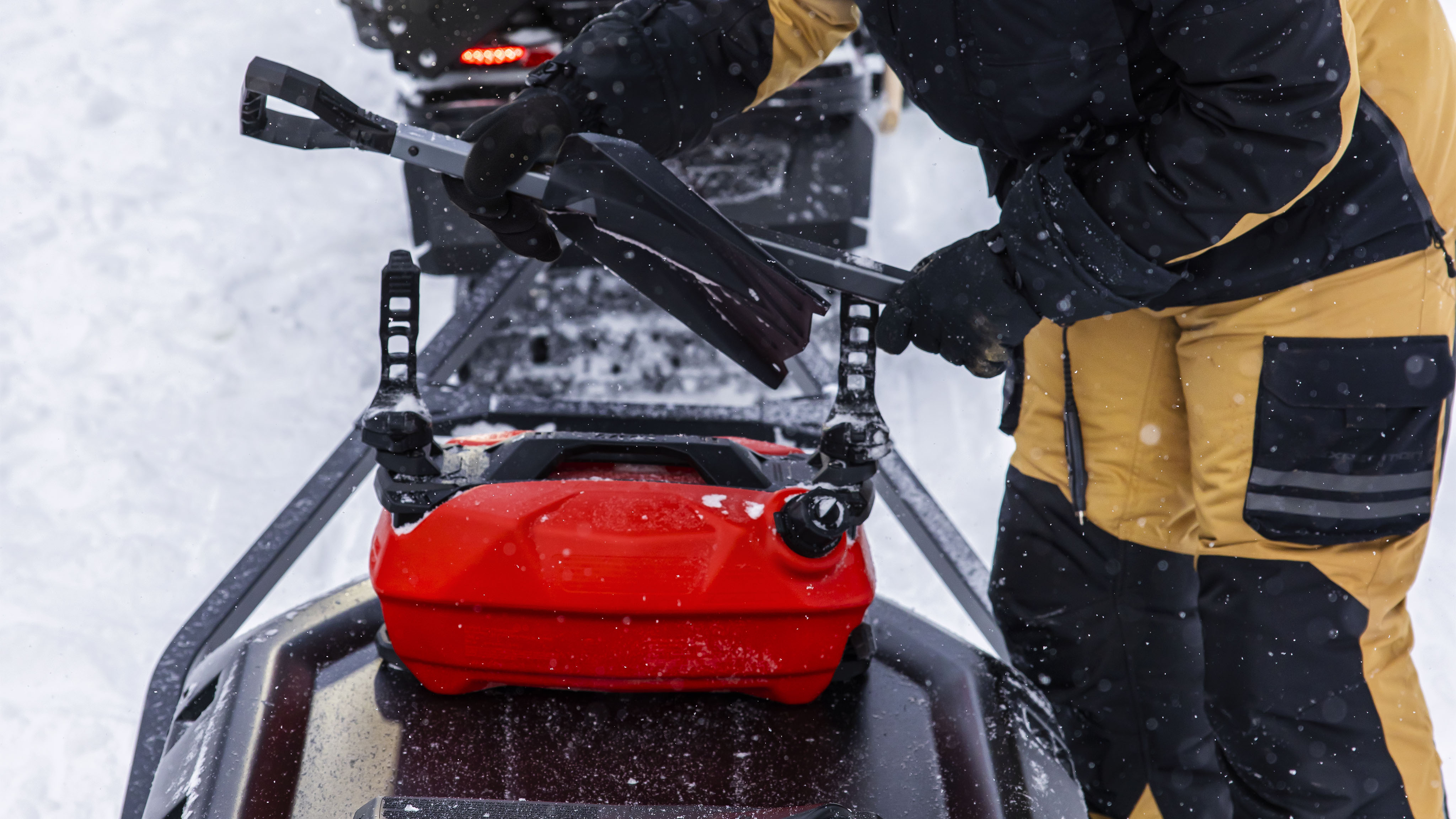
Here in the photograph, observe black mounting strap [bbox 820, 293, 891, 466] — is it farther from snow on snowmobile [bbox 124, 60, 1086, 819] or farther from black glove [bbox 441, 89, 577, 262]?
black glove [bbox 441, 89, 577, 262]

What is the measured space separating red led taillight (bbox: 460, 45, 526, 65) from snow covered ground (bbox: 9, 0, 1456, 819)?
975 mm

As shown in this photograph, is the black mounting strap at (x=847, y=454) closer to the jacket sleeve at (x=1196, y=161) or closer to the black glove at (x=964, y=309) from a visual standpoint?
the black glove at (x=964, y=309)

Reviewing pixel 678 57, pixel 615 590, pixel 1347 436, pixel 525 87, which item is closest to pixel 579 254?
pixel 525 87

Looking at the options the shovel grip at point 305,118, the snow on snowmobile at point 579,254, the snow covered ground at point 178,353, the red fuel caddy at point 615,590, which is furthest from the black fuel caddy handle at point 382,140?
the snow covered ground at point 178,353

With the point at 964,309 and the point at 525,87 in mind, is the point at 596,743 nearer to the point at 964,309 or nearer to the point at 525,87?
the point at 964,309

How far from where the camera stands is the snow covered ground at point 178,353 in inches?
85.8

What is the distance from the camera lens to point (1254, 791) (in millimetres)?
1438

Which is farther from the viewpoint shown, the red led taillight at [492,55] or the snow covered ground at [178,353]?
the red led taillight at [492,55]

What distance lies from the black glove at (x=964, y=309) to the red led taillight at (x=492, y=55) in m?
1.58

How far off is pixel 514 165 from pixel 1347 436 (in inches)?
40.8

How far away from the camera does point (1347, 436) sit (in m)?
1.30

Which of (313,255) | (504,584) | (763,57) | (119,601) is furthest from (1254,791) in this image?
(313,255)

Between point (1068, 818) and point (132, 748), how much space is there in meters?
1.60

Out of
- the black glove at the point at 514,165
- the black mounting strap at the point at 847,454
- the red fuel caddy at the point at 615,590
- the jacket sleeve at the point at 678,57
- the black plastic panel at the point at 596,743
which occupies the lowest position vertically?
the black plastic panel at the point at 596,743
